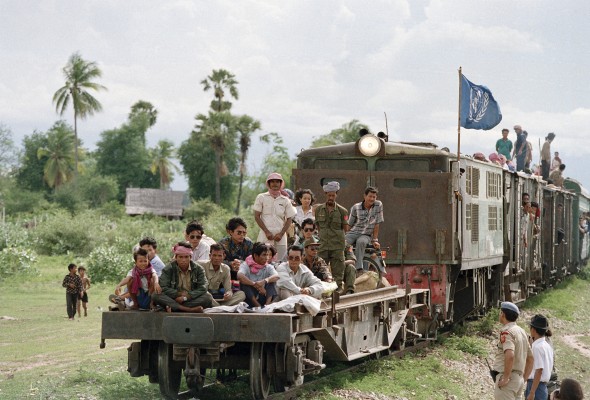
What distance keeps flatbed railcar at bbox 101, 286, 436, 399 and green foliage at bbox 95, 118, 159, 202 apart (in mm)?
84797

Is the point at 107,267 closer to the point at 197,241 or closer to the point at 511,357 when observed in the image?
the point at 197,241

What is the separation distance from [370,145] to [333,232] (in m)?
3.30

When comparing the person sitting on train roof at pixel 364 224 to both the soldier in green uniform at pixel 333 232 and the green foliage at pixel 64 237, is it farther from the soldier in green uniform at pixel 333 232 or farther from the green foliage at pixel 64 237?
Answer: the green foliage at pixel 64 237

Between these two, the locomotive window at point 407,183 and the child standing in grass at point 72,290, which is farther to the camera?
the child standing in grass at point 72,290

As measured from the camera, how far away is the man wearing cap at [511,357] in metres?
9.02

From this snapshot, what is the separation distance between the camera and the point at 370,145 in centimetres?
1661

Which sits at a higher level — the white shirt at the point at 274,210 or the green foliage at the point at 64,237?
the white shirt at the point at 274,210

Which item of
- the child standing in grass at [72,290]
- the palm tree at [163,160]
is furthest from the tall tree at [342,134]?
the child standing in grass at [72,290]

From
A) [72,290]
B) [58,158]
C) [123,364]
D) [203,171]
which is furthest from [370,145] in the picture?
[58,158]

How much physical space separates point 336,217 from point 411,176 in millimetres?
3114

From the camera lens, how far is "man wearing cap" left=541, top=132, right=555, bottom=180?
94.4ft

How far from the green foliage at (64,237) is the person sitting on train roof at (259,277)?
32443 mm

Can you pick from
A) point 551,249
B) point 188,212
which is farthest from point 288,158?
point 551,249

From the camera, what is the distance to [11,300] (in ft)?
88.6
